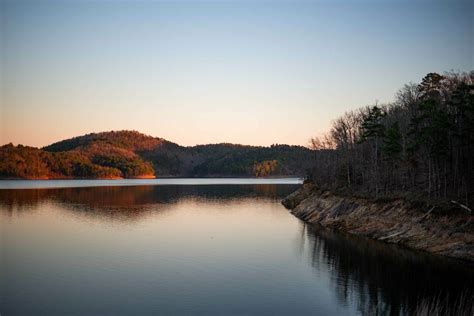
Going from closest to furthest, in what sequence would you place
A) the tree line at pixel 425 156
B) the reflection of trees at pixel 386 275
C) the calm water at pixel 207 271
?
the calm water at pixel 207 271
the reflection of trees at pixel 386 275
the tree line at pixel 425 156

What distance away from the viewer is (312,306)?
27.2 m

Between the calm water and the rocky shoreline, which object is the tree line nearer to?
the rocky shoreline

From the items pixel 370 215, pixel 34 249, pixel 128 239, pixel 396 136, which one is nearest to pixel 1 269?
pixel 34 249

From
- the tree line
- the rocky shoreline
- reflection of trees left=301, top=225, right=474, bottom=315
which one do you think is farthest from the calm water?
the tree line

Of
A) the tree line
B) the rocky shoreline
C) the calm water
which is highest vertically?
the tree line

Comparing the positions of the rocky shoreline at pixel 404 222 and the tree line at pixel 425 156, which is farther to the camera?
the tree line at pixel 425 156

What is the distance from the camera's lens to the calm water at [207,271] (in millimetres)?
26984

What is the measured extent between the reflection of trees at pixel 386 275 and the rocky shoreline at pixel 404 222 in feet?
5.81

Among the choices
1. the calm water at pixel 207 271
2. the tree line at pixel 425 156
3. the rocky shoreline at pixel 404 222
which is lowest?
the calm water at pixel 207 271

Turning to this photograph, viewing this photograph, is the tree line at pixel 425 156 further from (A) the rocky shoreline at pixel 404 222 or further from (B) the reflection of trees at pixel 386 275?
(B) the reflection of trees at pixel 386 275

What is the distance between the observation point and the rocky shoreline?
39.4 meters

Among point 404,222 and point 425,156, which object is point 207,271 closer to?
point 404,222

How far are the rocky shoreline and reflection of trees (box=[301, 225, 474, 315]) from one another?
1.77m

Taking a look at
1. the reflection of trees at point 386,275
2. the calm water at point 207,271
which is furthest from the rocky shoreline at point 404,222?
the calm water at point 207,271
